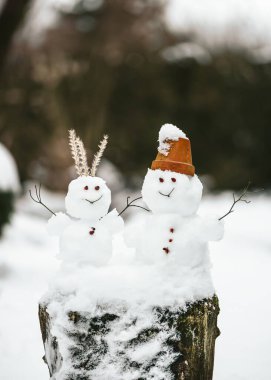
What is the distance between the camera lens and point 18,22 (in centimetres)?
784

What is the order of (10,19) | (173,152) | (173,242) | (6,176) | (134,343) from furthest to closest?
(10,19) < (6,176) < (173,152) < (173,242) < (134,343)

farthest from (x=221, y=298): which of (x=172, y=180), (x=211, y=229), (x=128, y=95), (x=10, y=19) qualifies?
(x=128, y=95)

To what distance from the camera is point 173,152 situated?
235 centimetres

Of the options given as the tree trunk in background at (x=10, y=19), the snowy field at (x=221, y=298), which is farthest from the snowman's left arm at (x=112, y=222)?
the tree trunk in background at (x=10, y=19)

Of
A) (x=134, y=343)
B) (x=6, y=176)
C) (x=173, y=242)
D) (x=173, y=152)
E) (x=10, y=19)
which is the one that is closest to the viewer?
(x=134, y=343)

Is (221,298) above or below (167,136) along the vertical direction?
below

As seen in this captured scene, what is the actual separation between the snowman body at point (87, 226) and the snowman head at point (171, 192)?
0.76 feet

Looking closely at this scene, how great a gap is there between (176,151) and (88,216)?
0.60 m

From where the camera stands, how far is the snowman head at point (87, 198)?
2.30m

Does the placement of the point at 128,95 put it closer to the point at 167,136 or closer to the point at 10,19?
the point at 10,19

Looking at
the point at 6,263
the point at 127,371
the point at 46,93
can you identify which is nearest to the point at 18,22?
the point at 6,263

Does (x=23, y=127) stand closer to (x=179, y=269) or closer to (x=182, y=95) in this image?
(x=182, y=95)

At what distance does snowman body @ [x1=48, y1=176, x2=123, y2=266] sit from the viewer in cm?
225

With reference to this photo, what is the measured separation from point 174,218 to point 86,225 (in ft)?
1.57
